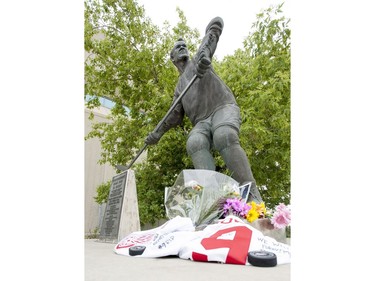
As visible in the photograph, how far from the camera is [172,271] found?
8.12ft

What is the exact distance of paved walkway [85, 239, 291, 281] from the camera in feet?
7.28

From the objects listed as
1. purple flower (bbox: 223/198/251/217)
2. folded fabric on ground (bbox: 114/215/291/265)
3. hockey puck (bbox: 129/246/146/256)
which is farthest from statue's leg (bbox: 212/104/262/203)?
hockey puck (bbox: 129/246/146/256)

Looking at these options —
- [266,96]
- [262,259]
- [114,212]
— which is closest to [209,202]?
[262,259]

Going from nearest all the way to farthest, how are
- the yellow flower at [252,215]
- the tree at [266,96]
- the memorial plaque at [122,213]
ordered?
Answer: 1. the yellow flower at [252,215]
2. the memorial plaque at [122,213]
3. the tree at [266,96]

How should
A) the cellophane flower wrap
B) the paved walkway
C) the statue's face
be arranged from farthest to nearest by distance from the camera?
1. the statue's face
2. the cellophane flower wrap
3. the paved walkway

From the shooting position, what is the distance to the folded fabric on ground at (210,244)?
2.80m

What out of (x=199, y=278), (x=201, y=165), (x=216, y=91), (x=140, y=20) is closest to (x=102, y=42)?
(x=140, y=20)

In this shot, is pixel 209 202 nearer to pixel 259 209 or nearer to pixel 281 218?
pixel 259 209

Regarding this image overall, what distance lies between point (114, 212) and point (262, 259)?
9.75 feet

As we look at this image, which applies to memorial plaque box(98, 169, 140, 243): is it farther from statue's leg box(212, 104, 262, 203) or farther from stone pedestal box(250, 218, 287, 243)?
stone pedestal box(250, 218, 287, 243)

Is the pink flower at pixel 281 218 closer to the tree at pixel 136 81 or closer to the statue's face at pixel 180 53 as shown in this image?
the statue's face at pixel 180 53

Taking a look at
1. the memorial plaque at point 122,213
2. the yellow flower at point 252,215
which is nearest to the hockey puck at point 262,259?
the yellow flower at point 252,215

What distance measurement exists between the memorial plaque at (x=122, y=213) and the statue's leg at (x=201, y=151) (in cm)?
95

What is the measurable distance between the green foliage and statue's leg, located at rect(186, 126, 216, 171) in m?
3.34
